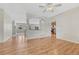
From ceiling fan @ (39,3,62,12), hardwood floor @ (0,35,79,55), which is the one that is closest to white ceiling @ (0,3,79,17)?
ceiling fan @ (39,3,62,12)

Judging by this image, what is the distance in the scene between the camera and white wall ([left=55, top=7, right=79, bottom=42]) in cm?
227

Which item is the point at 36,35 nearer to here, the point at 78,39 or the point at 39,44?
the point at 39,44

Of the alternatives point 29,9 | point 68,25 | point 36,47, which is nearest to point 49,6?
point 29,9

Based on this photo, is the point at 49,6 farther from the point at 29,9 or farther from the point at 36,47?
the point at 36,47

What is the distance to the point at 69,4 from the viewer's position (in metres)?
2.26

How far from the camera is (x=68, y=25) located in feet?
Answer: 7.63

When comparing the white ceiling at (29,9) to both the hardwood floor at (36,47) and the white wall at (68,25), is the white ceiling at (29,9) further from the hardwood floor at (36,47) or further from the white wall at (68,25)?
the hardwood floor at (36,47)

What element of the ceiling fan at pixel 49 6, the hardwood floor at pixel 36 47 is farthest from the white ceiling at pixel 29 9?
the hardwood floor at pixel 36 47

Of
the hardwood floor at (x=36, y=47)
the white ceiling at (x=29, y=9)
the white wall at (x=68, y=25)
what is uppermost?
the white ceiling at (x=29, y=9)

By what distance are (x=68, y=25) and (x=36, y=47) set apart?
773mm

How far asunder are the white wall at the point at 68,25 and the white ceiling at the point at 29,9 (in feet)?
0.32

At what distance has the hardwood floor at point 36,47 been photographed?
224 centimetres

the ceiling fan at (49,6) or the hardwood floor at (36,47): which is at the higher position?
the ceiling fan at (49,6)
